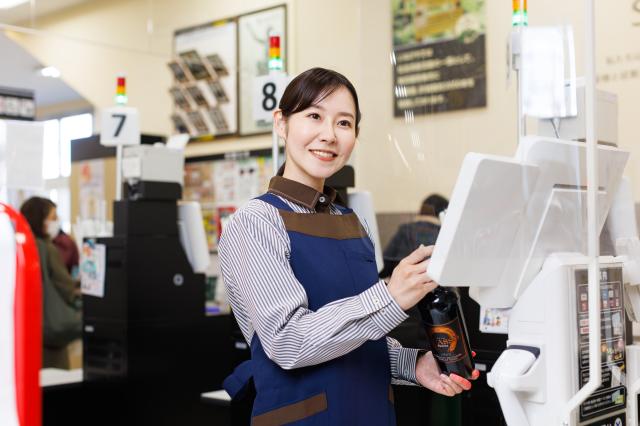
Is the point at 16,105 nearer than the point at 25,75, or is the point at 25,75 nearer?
the point at 16,105

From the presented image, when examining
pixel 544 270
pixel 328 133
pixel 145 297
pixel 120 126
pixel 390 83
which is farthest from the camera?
pixel 120 126

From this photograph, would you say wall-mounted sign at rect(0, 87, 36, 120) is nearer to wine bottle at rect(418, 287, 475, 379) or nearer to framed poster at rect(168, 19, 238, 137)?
framed poster at rect(168, 19, 238, 137)

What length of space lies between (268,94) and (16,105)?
8.16 feet

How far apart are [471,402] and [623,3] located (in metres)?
1.80

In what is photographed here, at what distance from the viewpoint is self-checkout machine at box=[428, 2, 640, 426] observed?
1434 millimetres

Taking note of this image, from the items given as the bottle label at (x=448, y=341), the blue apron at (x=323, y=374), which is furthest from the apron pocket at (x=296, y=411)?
the bottle label at (x=448, y=341)

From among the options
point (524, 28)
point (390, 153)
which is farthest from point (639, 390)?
point (390, 153)

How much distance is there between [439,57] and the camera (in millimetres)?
2668

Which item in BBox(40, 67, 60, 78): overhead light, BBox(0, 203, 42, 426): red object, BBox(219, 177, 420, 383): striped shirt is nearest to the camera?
BBox(0, 203, 42, 426): red object

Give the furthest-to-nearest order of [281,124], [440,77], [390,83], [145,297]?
[145,297], [390,83], [440,77], [281,124]

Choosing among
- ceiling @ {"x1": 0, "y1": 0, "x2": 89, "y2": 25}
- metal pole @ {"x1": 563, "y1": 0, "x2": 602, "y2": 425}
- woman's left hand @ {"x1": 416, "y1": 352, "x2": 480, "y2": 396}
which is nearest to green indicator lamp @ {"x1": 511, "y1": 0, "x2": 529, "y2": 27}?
metal pole @ {"x1": 563, "y1": 0, "x2": 602, "y2": 425}

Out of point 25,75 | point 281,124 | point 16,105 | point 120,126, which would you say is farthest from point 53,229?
point 281,124

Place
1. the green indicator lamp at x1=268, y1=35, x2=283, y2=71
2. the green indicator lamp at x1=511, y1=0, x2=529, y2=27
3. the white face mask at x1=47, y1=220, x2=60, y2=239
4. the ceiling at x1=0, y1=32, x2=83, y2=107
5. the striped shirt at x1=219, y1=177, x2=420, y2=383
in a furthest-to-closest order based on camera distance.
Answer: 1. the ceiling at x1=0, y1=32, x2=83, y2=107
2. the white face mask at x1=47, y1=220, x2=60, y2=239
3. the green indicator lamp at x1=268, y1=35, x2=283, y2=71
4. the green indicator lamp at x1=511, y1=0, x2=529, y2=27
5. the striped shirt at x1=219, y1=177, x2=420, y2=383

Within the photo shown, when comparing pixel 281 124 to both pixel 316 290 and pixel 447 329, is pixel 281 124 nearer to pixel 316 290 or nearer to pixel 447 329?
pixel 316 290
